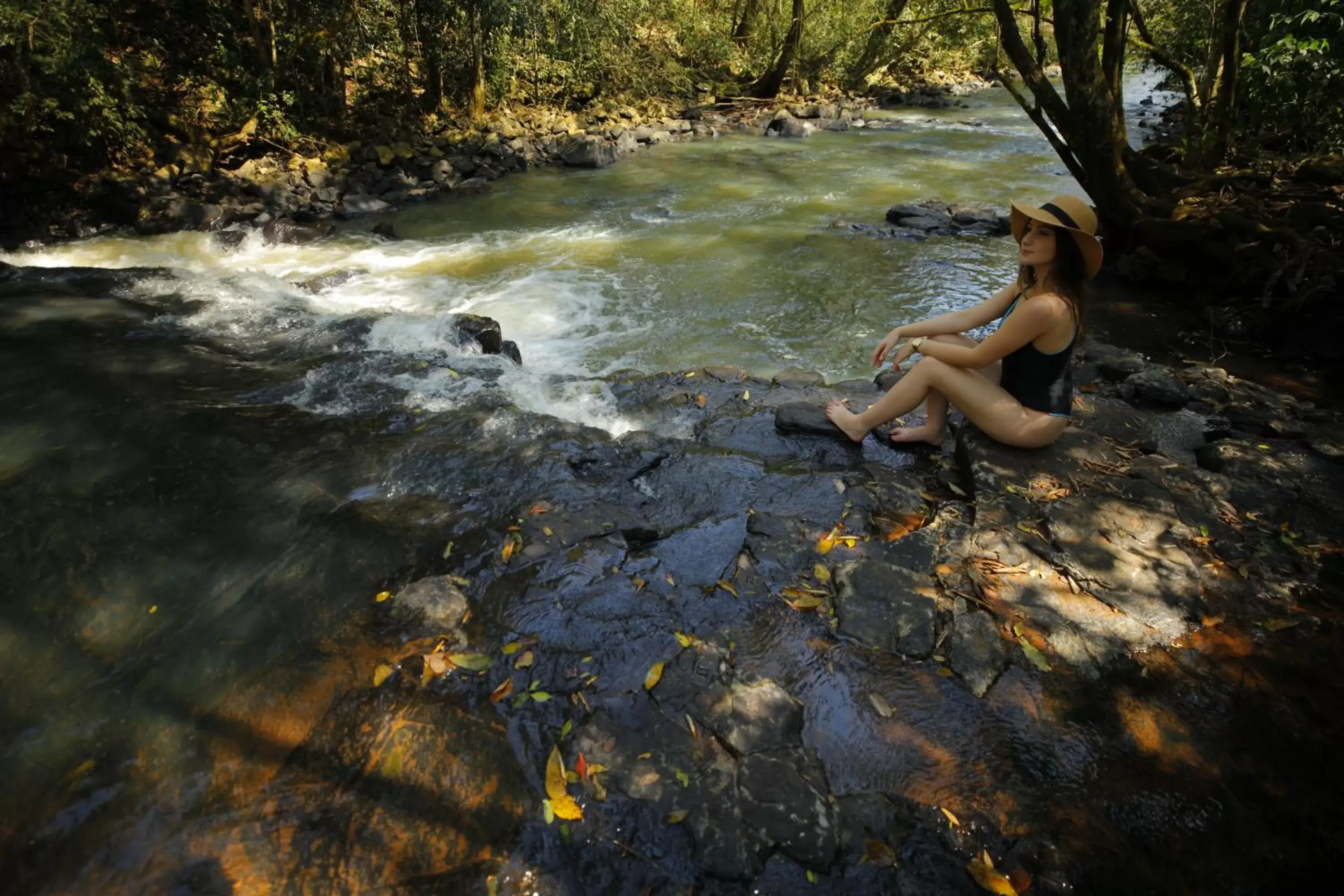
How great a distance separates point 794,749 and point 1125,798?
1054 mm

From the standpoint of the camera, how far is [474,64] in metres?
15.0

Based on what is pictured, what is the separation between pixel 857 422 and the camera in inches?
165

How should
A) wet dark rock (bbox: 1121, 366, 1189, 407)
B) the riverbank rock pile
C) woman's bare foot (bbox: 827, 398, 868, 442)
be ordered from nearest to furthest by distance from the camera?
woman's bare foot (bbox: 827, 398, 868, 442), wet dark rock (bbox: 1121, 366, 1189, 407), the riverbank rock pile

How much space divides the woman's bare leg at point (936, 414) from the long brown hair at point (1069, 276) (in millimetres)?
441

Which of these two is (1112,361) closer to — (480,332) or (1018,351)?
(1018,351)

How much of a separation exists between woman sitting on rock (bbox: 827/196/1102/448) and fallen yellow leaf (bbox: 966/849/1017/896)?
7.56 feet

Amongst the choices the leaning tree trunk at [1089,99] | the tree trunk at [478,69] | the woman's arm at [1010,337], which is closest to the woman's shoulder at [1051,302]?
the woman's arm at [1010,337]

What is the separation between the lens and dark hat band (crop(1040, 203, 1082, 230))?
3219 millimetres

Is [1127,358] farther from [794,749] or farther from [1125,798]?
[794,749]

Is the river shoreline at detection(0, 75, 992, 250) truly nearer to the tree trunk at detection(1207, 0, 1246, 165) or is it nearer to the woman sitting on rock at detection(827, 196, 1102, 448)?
the woman sitting on rock at detection(827, 196, 1102, 448)

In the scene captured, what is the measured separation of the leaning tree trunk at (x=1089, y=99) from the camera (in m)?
7.17

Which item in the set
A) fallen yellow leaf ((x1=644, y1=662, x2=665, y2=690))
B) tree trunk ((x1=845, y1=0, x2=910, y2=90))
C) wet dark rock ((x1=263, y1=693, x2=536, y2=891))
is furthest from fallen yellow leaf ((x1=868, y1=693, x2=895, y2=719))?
tree trunk ((x1=845, y1=0, x2=910, y2=90))

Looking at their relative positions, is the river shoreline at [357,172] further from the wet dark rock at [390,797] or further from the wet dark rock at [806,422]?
the wet dark rock at [390,797]

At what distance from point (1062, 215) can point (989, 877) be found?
280cm
